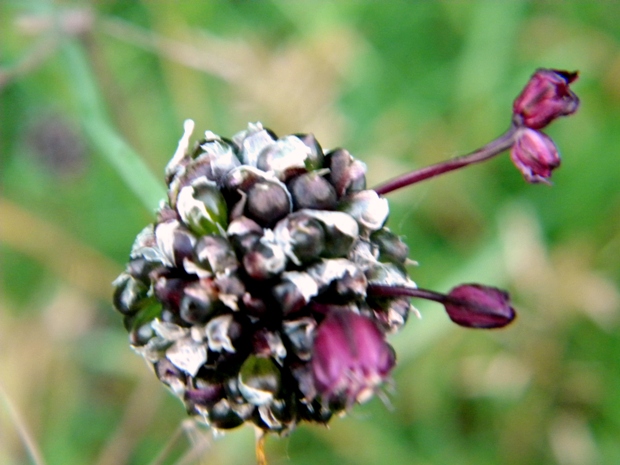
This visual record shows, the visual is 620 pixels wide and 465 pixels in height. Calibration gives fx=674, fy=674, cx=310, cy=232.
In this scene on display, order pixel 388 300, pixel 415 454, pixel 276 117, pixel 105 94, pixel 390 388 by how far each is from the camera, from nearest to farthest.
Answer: pixel 390 388
pixel 388 300
pixel 105 94
pixel 415 454
pixel 276 117

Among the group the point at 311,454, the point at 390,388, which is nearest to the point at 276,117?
the point at 311,454

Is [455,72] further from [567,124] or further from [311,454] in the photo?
[311,454]

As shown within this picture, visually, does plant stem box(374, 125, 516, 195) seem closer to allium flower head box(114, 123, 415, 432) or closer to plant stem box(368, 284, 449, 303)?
allium flower head box(114, 123, 415, 432)

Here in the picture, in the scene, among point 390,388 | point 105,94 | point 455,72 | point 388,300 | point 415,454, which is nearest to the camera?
point 390,388

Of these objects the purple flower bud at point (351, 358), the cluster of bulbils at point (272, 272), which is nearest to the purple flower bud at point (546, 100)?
the cluster of bulbils at point (272, 272)

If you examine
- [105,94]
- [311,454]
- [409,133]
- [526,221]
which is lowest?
[311,454]

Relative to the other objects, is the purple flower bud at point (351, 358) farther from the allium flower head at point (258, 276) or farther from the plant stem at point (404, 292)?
the plant stem at point (404, 292)
